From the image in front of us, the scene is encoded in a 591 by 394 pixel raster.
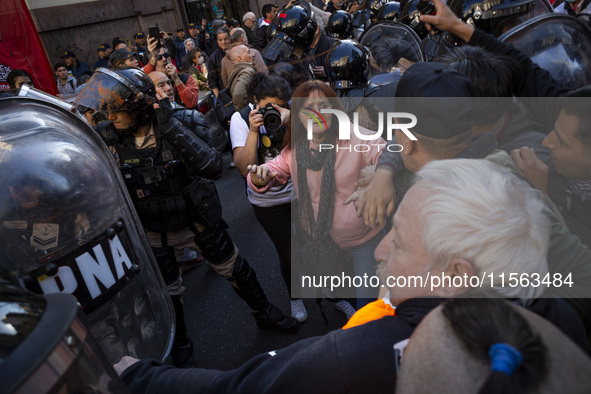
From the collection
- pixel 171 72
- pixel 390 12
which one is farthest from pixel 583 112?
pixel 390 12

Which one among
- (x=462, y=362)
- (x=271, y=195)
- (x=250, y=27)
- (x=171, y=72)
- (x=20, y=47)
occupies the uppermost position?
(x=20, y=47)

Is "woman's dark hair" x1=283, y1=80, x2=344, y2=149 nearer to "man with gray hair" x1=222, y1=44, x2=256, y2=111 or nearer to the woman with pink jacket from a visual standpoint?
the woman with pink jacket

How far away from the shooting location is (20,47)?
4.25 meters

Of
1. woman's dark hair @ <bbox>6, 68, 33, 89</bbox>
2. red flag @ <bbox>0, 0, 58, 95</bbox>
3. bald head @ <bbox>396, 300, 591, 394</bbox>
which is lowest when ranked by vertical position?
bald head @ <bbox>396, 300, 591, 394</bbox>

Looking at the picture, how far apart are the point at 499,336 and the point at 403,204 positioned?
18.7 inches

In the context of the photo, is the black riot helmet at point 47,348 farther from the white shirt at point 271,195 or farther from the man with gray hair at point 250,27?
the man with gray hair at point 250,27

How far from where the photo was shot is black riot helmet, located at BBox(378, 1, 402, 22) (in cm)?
494

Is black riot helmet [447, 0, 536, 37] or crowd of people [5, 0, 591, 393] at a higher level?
black riot helmet [447, 0, 536, 37]

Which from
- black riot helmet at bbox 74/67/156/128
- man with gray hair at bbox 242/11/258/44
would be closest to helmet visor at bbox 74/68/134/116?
black riot helmet at bbox 74/67/156/128

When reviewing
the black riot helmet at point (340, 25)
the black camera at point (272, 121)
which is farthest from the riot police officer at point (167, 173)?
the black riot helmet at point (340, 25)

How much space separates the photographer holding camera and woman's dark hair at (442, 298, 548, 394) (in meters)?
1.81

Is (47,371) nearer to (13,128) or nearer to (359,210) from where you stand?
(13,128)

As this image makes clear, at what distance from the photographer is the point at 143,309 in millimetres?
1448

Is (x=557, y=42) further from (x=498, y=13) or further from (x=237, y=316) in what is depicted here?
(x=237, y=316)
